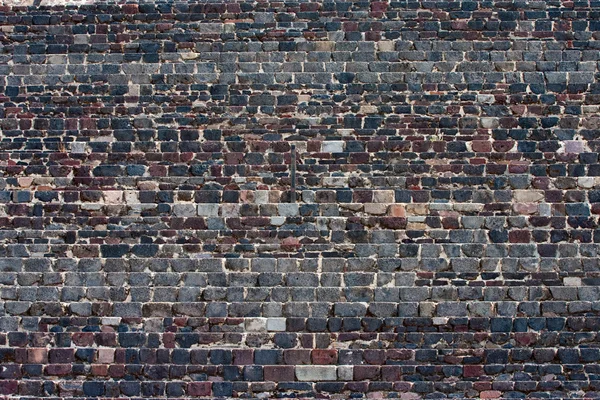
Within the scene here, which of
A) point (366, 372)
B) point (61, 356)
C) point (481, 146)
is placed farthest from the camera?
point (481, 146)

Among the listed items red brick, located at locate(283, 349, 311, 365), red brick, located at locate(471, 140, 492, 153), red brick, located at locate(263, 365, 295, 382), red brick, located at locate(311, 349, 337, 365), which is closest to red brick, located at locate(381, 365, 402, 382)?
red brick, located at locate(311, 349, 337, 365)

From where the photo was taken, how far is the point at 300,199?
27.5 feet

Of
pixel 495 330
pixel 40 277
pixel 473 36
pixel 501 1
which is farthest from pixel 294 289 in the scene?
pixel 501 1

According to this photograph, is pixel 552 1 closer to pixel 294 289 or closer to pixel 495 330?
pixel 495 330

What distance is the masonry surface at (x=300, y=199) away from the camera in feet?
26.4

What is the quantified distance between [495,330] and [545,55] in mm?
3269

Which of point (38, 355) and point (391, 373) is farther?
Result: point (38, 355)

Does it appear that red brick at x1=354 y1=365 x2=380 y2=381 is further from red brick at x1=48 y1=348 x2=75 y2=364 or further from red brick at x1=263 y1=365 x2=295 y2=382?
red brick at x1=48 y1=348 x2=75 y2=364

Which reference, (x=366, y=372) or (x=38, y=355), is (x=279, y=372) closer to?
(x=366, y=372)

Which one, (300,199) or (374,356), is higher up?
(300,199)

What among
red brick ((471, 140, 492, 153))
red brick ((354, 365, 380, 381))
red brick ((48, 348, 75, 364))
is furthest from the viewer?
red brick ((471, 140, 492, 153))

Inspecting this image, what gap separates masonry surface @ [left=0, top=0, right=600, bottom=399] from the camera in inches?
317

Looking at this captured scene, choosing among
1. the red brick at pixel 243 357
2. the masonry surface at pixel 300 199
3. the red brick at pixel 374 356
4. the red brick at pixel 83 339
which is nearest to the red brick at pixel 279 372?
the masonry surface at pixel 300 199

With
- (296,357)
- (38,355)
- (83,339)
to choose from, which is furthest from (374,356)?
(38,355)
